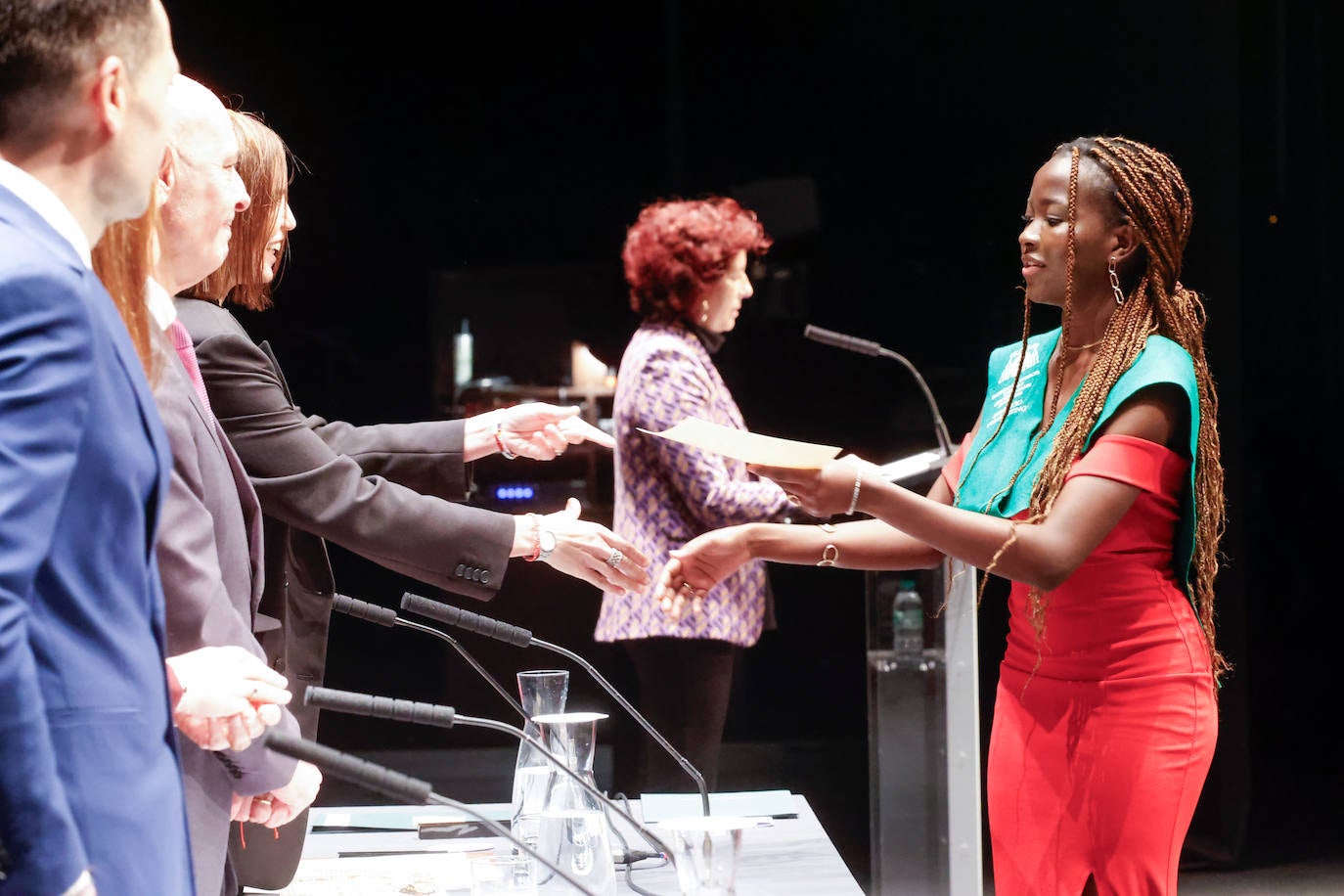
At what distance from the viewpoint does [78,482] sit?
2.59ft

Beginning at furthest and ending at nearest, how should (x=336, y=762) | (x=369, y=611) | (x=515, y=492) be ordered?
(x=515, y=492)
(x=369, y=611)
(x=336, y=762)

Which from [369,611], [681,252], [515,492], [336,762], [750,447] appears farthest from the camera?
[515,492]

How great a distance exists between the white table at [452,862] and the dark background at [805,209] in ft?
7.29

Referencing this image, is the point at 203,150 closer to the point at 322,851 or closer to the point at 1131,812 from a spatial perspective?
the point at 322,851

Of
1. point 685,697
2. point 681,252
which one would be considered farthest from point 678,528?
point 681,252

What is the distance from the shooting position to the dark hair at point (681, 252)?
2.89 m

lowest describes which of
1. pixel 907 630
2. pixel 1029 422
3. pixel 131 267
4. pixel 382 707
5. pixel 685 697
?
pixel 685 697

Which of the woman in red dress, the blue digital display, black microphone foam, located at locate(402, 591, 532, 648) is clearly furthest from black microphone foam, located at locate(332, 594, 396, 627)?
the blue digital display

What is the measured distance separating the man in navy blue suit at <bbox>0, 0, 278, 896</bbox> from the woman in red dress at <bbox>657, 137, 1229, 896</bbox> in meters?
0.90

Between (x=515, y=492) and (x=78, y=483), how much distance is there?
3.11 m

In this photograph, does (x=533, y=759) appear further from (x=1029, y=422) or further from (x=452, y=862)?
(x=1029, y=422)

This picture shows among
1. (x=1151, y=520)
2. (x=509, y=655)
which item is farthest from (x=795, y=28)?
(x=1151, y=520)

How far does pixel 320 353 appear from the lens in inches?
154

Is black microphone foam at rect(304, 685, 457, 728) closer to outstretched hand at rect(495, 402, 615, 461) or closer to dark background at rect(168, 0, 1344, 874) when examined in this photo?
outstretched hand at rect(495, 402, 615, 461)
